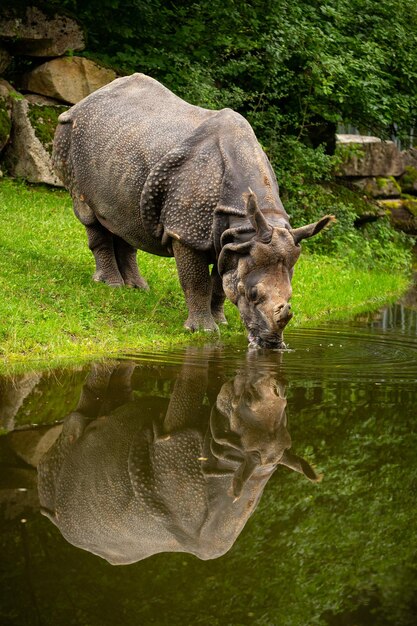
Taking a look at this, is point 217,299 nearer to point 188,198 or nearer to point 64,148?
point 188,198

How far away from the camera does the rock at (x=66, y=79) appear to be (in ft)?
57.3

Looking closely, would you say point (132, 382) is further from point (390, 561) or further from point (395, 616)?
point (395, 616)

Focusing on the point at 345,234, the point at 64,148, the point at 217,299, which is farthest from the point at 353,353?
the point at 345,234

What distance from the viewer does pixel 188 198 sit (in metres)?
9.90

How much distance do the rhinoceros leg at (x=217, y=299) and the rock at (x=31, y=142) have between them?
711 centimetres

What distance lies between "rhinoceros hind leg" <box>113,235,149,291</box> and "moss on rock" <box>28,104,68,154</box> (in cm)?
546

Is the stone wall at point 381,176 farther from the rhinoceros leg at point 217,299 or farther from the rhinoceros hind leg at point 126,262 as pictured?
the rhinoceros leg at point 217,299

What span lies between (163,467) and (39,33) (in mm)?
13203

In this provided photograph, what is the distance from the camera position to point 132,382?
303 inches

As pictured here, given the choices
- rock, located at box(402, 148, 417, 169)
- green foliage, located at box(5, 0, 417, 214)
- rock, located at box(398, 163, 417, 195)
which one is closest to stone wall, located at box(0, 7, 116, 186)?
green foliage, located at box(5, 0, 417, 214)

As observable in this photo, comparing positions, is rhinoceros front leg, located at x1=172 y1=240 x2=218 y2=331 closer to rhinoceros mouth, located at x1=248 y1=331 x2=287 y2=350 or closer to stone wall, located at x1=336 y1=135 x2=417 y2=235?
rhinoceros mouth, located at x1=248 y1=331 x2=287 y2=350

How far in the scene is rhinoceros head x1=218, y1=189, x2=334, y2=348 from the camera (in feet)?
30.0

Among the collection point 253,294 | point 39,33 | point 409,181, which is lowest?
point 409,181

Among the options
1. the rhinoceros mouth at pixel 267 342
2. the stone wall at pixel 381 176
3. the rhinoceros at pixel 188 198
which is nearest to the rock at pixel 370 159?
the stone wall at pixel 381 176
